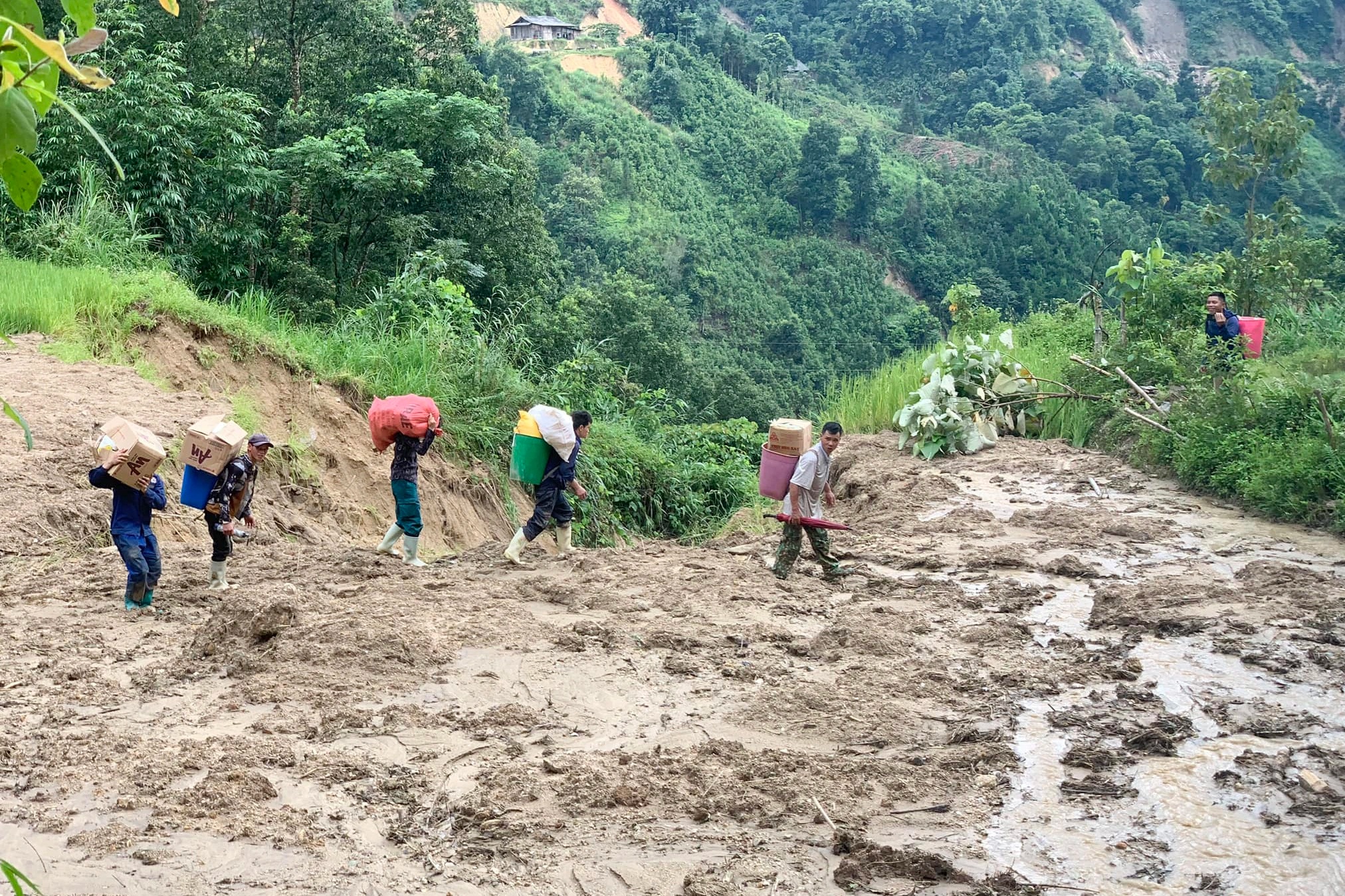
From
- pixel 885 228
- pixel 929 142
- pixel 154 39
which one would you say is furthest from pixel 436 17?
pixel 929 142

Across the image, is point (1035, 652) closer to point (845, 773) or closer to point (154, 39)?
point (845, 773)

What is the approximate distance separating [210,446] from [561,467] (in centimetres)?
253

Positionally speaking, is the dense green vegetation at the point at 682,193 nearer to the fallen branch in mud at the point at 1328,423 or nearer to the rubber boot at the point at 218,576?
the fallen branch in mud at the point at 1328,423

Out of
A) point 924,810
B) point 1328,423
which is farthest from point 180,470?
point 1328,423

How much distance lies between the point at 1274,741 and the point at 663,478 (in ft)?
29.9

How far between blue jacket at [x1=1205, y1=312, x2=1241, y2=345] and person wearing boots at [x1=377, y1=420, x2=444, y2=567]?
9.22 meters

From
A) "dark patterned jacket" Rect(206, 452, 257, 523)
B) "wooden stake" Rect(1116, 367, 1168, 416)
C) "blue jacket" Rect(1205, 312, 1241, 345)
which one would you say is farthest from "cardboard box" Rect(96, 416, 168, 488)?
"blue jacket" Rect(1205, 312, 1241, 345)

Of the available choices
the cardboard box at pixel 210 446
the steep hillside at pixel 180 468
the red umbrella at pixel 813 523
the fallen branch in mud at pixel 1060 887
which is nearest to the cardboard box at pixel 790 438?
the red umbrella at pixel 813 523

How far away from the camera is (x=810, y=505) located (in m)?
8.16

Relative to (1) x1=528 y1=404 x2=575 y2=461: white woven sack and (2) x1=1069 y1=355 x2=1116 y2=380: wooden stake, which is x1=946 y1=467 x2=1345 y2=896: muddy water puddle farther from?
(2) x1=1069 y1=355 x2=1116 y2=380: wooden stake

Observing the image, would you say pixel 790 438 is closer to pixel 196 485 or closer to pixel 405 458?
pixel 405 458

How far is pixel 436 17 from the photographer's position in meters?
21.0

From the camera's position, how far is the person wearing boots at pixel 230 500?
7.08 m

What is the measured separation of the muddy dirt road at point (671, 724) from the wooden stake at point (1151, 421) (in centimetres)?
294
